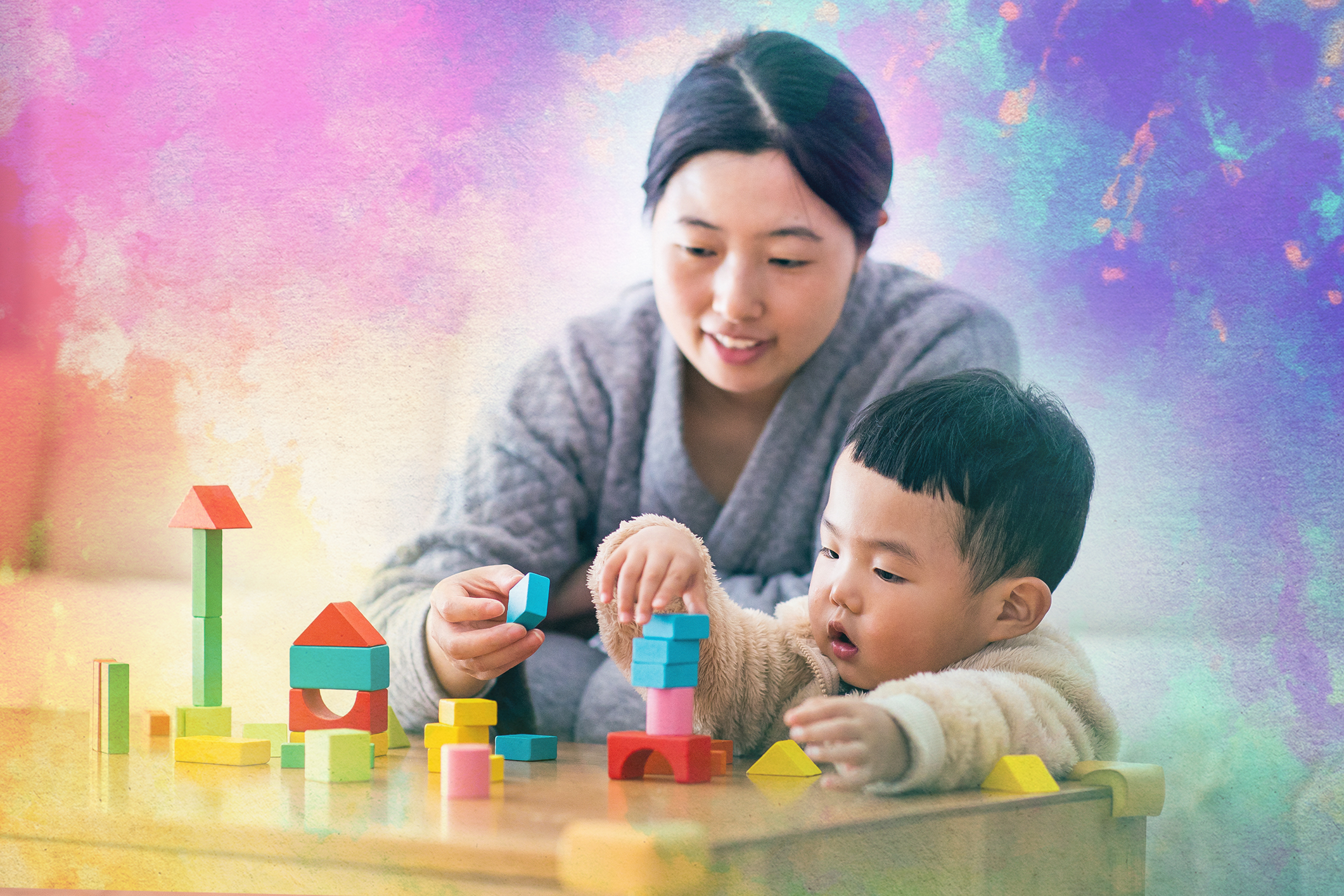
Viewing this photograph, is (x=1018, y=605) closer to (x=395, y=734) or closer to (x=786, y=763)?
(x=786, y=763)

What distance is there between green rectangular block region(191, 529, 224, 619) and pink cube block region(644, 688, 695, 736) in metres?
0.41

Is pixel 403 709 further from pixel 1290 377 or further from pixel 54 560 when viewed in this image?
pixel 1290 377

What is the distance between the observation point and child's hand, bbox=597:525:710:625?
0.89 m

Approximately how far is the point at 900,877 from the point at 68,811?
566mm

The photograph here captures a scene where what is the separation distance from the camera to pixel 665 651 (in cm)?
81

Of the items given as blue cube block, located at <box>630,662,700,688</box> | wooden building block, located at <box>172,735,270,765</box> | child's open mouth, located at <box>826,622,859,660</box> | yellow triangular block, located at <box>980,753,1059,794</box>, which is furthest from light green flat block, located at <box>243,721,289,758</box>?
yellow triangular block, located at <box>980,753,1059,794</box>

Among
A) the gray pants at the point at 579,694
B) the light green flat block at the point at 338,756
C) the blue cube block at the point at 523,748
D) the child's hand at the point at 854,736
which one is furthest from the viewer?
the gray pants at the point at 579,694

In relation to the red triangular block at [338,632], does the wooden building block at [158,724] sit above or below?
below

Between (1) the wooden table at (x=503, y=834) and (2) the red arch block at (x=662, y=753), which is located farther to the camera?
(2) the red arch block at (x=662, y=753)

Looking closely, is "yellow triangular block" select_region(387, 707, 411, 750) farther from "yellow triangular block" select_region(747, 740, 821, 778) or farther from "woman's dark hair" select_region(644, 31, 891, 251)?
"woman's dark hair" select_region(644, 31, 891, 251)

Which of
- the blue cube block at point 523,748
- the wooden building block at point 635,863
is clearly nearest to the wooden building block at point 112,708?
the blue cube block at point 523,748

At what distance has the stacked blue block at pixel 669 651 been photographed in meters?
0.81

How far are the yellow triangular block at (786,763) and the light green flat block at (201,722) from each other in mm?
455

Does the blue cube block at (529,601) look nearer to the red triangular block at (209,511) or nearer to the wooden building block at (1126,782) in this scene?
the red triangular block at (209,511)
